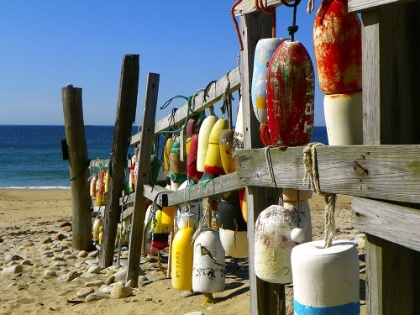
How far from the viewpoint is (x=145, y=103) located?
18.4ft

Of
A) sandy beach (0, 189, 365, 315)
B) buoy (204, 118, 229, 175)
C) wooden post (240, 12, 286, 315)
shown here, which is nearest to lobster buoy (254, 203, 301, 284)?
wooden post (240, 12, 286, 315)

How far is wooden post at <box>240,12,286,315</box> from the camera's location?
2.99 meters

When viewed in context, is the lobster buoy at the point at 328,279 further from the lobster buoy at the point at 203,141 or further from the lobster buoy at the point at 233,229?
the lobster buoy at the point at 203,141

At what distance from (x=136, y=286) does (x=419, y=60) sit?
420cm

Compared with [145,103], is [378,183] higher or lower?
lower

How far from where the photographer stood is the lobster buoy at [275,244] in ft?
8.63

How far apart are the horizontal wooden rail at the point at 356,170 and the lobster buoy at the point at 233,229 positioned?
108 centimetres

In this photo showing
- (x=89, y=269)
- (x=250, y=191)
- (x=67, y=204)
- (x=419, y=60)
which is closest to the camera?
(x=419, y=60)

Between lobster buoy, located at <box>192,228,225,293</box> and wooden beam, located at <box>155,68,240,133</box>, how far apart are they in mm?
967

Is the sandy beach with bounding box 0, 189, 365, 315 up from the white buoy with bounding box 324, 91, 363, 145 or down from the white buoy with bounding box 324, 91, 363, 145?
down

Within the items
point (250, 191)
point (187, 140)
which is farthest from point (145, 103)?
point (250, 191)

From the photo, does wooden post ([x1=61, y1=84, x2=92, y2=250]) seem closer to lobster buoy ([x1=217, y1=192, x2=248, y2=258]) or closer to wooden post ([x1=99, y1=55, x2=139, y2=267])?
wooden post ([x1=99, y1=55, x2=139, y2=267])

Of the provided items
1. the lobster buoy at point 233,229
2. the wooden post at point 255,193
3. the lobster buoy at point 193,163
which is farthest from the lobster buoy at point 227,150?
the lobster buoy at point 193,163

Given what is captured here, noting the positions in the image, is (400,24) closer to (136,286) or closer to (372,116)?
(372,116)
